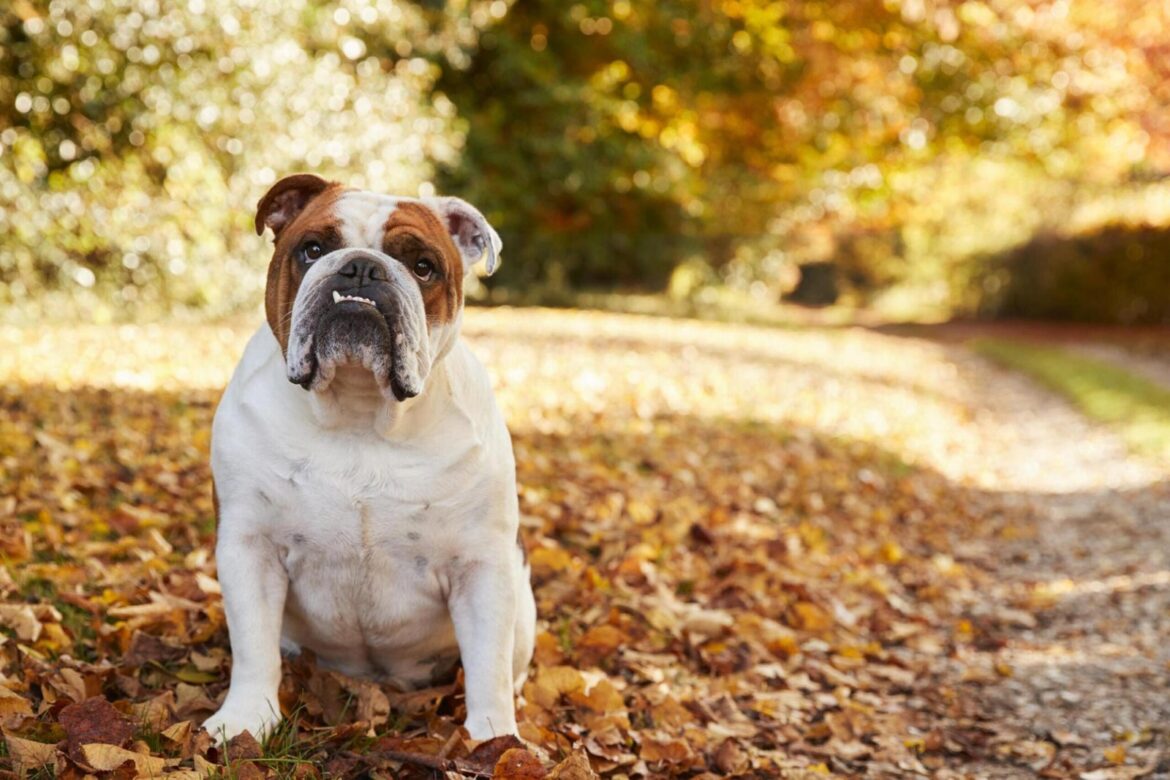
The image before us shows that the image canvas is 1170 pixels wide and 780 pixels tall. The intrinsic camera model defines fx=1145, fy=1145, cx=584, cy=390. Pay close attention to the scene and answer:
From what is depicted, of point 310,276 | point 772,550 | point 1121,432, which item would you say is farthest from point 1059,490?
point 310,276

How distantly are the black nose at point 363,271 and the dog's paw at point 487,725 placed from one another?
1.17 metres

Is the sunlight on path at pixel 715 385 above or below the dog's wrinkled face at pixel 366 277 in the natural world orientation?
Result: below

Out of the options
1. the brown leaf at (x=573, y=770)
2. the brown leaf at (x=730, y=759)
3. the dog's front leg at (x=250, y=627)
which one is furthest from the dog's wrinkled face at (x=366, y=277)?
the brown leaf at (x=730, y=759)

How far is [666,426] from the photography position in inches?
311

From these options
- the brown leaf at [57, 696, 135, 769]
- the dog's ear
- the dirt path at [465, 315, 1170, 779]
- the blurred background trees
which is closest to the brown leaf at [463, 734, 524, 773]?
the brown leaf at [57, 696, 135, 769]

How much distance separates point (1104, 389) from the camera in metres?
13.2

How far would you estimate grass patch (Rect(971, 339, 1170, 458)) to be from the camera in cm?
1031

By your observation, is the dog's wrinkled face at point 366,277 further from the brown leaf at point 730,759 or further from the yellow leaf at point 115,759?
the brown leaf at point 730,759

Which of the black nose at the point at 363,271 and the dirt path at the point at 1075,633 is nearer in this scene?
the black nose at the point at 363,271

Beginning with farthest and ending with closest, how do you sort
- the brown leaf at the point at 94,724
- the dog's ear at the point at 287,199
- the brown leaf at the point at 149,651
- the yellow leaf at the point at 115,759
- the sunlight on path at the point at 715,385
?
the sunlight on path at the point at 715,385 < the brown leaf at the point at 149,651 < the dog's ear at the point at 287,199 < the brown leaf at the point at 94,724 < the yellow leaf at the point at 115,759

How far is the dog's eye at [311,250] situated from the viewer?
9.49ft

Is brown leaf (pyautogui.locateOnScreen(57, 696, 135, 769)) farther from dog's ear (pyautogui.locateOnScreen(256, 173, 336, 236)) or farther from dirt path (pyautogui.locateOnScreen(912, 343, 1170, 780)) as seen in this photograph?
dirt path (pyautogui.locateOnScreen(912, 343, 1170, 780))

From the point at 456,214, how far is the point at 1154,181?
967 inches

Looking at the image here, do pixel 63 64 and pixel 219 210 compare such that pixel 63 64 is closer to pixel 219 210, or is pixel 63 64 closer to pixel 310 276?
pixel 219 210
